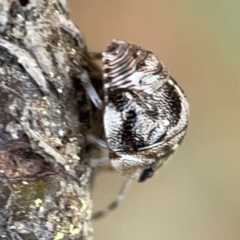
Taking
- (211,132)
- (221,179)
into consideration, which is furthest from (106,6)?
(221,179)

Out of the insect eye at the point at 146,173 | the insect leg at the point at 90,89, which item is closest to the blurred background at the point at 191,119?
the insect eye at the point at 146,173

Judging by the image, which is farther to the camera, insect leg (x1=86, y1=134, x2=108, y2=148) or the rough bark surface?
insect leg (x1=86, y1=134, x2=108, y2=148)

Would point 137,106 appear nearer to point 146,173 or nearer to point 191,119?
point 146,173

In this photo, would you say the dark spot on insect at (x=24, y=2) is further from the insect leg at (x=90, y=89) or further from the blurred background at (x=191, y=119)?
the blurred background at (x=191, y=119)

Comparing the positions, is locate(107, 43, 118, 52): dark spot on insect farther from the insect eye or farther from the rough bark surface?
the insect eye

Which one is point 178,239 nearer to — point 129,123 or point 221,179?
point 221,179

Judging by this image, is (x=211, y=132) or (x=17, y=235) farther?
(x=211, y=132)

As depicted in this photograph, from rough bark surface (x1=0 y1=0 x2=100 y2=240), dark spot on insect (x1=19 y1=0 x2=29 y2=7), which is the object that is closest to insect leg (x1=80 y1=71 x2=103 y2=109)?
rough bark surface (x1=0 y1=0 x2=100 y2=240)
